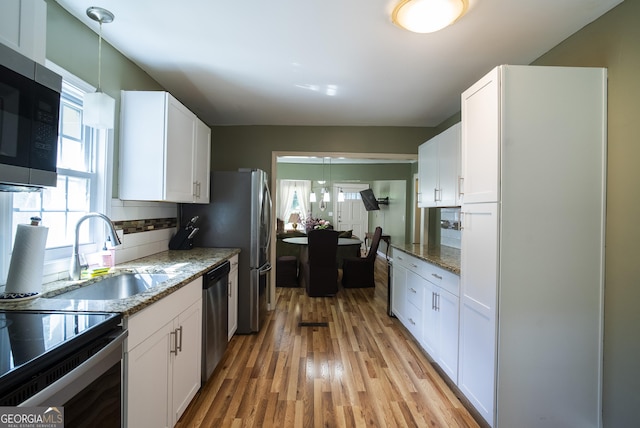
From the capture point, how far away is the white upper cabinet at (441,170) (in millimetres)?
2682

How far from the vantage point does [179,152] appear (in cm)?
244

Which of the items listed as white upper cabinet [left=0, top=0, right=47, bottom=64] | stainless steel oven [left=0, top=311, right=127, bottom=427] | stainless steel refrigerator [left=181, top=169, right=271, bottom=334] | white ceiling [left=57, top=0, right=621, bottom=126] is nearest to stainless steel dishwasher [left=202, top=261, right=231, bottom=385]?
stainless steel refrigerator [left=181, top=169, right=271, bottom=334]

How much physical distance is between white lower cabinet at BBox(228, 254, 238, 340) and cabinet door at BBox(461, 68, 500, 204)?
Result: 2.12 metres

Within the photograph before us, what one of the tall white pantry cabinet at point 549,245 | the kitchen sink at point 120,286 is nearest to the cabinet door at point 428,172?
the tall white pantry cabinet at point 549,245

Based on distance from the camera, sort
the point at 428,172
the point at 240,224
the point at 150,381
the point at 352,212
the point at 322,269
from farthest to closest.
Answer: the point at 352,212, the point at 322,269, the point at 428,172, the point at 240,224, the point at 150,381

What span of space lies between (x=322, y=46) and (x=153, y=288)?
186 centimetres

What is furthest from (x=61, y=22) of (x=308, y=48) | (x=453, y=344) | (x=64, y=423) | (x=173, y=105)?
(x=453, y=344)

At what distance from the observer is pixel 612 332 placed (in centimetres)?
160

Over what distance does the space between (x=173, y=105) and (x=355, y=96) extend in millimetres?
1645

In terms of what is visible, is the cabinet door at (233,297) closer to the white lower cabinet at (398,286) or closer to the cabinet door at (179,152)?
the cabinet door at (179,152)

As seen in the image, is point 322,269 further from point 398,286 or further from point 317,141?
point 317,141

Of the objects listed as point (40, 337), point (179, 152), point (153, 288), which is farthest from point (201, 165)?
point (40, 337)

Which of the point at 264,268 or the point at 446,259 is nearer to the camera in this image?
the point at 446,259

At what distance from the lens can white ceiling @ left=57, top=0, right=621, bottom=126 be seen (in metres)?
1.69
